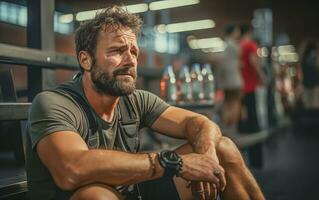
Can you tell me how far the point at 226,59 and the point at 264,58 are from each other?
1.70 m

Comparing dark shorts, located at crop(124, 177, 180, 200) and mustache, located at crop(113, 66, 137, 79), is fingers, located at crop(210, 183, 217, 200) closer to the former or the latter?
dark shorts, located at crop(124, 177, 180, 200)

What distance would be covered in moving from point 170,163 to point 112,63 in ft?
1.87

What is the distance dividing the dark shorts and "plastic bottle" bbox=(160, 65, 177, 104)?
63.9 inches

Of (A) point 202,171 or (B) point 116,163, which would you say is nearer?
(B) point 116,163

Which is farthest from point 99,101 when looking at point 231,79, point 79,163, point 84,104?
point 231,79

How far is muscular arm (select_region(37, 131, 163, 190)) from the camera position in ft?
5.22

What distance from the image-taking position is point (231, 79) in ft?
17.7

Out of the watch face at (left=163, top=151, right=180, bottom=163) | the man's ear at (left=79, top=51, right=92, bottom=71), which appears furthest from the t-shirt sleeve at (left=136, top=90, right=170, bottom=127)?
the watch face at (left=163, top=151, right=180, bottom=163)

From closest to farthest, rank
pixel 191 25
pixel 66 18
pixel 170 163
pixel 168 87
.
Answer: pixel 170 163 < pixel 168 87 < pixel 66 18 < pixel 191 25

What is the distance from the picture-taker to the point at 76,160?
1.59 m

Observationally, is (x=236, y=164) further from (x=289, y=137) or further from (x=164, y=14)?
(x=289, y=137)

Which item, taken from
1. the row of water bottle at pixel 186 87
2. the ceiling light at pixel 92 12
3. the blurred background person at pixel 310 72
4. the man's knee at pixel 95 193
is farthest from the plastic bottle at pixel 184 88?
the blurred background person at pixel 310 72

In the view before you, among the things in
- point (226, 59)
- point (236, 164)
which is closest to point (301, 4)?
point (226, 59)

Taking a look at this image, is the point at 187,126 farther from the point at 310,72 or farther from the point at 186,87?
the point at 310,72
